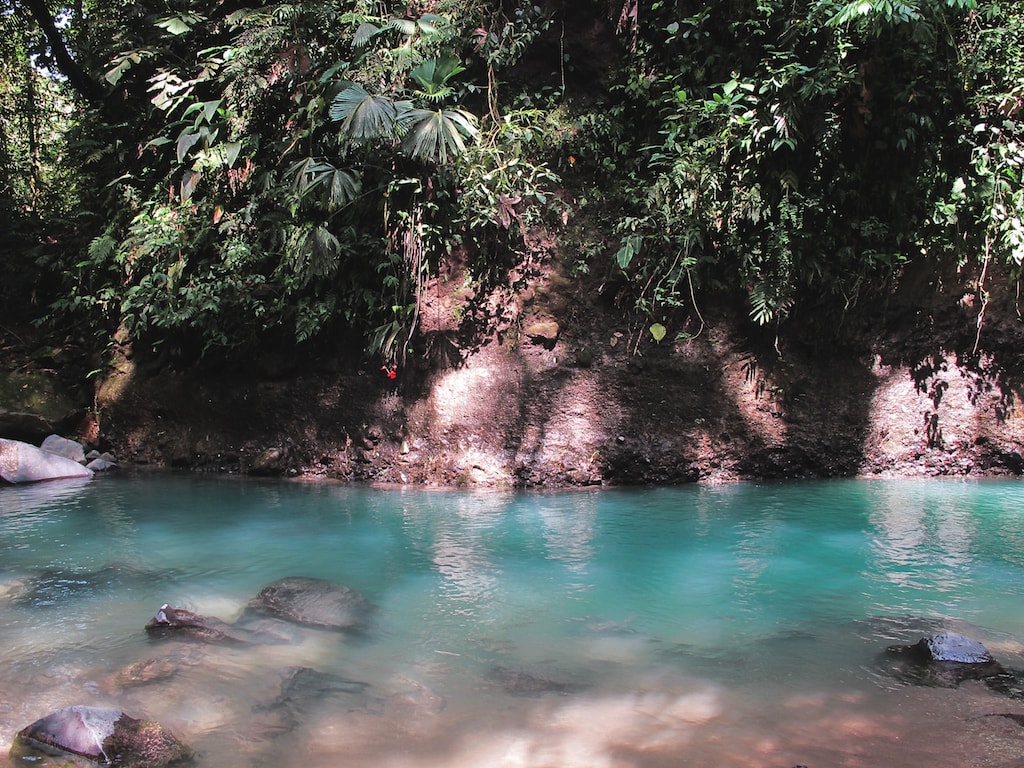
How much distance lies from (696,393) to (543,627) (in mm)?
4508

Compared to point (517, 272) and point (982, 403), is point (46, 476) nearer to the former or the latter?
point (517, 272)

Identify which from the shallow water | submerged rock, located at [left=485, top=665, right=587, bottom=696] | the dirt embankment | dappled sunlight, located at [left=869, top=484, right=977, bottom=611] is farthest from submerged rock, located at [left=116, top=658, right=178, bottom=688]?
the dirt embankment

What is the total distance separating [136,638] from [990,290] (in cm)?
837

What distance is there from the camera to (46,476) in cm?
782

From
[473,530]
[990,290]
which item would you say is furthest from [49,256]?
[990,290]

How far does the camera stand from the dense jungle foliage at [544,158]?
6988 millimetres

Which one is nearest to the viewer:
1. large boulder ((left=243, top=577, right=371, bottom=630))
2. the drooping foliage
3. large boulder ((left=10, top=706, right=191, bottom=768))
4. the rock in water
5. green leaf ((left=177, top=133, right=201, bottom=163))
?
large boulder ((left=10, top=706, right=191, bottom=768))

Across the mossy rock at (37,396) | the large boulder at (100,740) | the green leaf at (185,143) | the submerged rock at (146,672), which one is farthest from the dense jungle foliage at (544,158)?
the large boulder at (100,740)


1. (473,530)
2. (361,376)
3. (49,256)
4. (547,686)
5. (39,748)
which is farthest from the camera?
(49,256)

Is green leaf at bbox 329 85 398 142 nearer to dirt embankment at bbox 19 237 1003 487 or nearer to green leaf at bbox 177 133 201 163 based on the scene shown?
dirt embankment at bbox 19 237 1003 487

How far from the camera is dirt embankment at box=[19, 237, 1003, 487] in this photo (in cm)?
764

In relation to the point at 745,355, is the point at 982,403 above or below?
below

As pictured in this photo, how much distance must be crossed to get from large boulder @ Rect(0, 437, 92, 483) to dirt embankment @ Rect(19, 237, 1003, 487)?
3340mm

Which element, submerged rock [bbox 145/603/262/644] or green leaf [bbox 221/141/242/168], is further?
green leaf [bbox 221/141/242/168]
